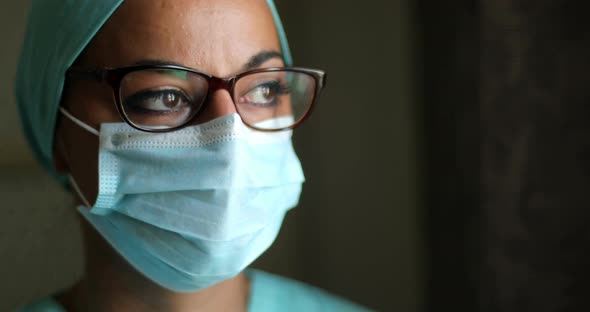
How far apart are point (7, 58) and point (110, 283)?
0.55m

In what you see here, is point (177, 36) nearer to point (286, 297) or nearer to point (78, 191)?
point (78, 191)

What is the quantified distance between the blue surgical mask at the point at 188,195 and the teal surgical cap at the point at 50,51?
102 millimetres

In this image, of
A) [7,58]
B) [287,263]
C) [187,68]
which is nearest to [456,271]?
[287,263]

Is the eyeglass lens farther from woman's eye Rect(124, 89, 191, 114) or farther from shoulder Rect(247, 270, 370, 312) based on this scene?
shoulder Rect(247, 270, 370, 312)

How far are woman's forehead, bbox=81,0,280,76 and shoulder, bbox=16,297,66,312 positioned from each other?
455 millimetres

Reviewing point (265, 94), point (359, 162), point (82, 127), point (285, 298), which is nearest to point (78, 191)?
point (82, 127)

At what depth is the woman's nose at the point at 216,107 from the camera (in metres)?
0.80

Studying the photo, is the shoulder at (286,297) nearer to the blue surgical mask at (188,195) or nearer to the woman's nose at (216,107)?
the blue surgical mask at (188,195)

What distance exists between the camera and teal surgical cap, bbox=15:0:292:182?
825 mm

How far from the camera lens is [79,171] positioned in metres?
0.87

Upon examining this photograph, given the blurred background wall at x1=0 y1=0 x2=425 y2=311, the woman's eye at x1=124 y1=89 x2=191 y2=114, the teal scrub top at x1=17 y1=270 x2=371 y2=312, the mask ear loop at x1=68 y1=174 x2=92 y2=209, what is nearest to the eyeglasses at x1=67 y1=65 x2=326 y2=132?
the woman's eye at x1=124 y1=89 x2=191 y2=114

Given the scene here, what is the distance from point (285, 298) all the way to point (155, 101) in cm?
52

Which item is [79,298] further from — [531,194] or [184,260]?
[531,194]

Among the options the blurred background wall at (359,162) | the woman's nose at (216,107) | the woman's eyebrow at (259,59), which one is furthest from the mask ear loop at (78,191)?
the blurred background wall at (359,162)
